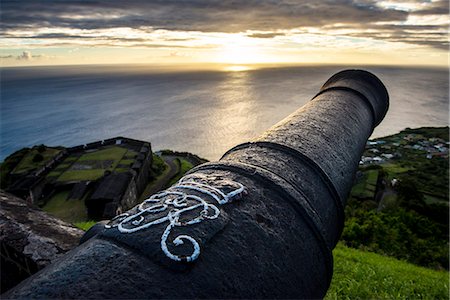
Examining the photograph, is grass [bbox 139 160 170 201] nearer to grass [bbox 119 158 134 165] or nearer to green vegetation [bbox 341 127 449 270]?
grass [bbox 119 158 134 165]

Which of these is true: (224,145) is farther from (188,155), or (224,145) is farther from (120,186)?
(120,186)

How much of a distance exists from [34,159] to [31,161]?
25 centimetres

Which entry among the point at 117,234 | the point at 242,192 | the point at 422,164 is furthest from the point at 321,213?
the point at 422,164

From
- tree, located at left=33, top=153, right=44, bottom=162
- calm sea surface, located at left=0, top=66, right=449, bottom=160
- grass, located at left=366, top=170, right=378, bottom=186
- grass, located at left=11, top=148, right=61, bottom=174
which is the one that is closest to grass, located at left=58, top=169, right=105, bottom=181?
grass, located at left=11, top=148, right=61, bottom=174

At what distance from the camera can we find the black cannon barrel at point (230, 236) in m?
1.12

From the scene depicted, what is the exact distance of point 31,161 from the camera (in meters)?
26.4

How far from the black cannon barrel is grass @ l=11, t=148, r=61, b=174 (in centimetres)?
2615

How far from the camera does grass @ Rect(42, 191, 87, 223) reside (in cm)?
1708

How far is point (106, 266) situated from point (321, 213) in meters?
1.30

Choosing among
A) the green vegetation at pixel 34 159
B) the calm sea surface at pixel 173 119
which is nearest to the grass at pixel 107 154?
the green vegetation at pixel 34 159

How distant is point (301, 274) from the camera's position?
1615mm

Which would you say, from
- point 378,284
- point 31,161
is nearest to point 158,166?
point 31,161

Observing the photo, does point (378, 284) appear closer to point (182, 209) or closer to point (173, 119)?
point (182, 209)

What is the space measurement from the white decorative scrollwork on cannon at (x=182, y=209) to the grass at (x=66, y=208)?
1655 cm
